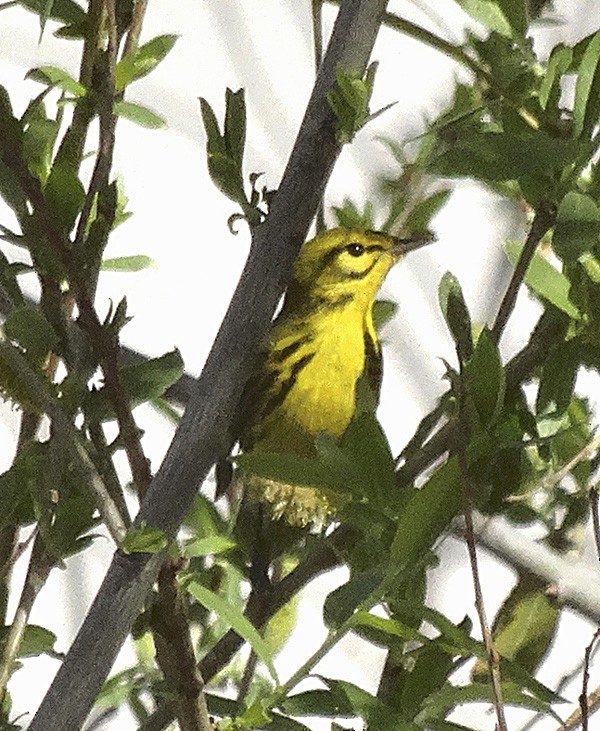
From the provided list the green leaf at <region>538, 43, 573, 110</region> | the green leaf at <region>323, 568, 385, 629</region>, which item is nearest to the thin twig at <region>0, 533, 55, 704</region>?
the green leaf at <region>323, 568, 385, 629</region>

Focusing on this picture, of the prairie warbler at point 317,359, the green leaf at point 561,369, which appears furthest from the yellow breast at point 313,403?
the green leaf at point 561,369

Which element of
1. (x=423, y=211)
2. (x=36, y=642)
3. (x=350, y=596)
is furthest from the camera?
(x=423, y=211)

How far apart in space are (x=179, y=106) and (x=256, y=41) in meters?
0.13

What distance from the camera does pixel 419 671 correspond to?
1.16 feet

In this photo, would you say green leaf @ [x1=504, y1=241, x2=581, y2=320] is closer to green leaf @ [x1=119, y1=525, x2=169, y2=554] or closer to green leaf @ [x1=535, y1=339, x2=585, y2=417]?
green leaf @ [x1=535, y1=339, x2=585, y2=417]

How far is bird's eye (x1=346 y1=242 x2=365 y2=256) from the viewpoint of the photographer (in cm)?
48

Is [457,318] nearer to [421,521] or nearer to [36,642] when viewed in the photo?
[421,521]

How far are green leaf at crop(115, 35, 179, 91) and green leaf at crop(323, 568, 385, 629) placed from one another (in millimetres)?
203

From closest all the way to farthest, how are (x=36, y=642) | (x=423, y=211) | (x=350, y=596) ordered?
(x=350, y=596)
(x=36, y=642)
(x=423, y=211)

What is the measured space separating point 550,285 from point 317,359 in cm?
13

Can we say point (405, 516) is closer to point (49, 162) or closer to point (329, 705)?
point (329, 705)

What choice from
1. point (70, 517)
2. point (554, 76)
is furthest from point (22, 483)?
point (554, 76)

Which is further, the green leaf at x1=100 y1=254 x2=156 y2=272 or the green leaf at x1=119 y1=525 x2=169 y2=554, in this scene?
the green leaf at x1=100 y1=254 x2=156 y2=272

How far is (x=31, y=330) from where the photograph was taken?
1.08ft
